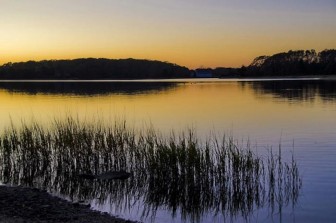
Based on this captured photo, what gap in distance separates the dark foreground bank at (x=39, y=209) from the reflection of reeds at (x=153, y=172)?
155cm

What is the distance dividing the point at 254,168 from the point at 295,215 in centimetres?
291

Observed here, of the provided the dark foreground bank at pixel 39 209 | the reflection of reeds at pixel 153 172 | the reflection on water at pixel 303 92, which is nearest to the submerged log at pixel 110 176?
the reflection of reeds at pixel 153 172

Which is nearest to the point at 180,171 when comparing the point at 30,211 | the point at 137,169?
the point at 137,169

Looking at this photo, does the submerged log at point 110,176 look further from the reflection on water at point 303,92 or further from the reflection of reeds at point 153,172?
the reflection on water at point 303,92

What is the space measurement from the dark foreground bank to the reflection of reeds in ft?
5.07

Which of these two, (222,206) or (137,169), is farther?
(137,169)

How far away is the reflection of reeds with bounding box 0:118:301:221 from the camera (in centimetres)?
1398

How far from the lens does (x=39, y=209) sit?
12141 millimetres

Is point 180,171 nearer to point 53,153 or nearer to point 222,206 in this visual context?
point 222,206

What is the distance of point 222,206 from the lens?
44.2 feet

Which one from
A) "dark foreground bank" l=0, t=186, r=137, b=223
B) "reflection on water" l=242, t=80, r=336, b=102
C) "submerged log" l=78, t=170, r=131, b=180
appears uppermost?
"dark foreground bank" l=0, t=186, r=137, b=223

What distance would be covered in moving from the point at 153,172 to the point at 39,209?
15.3 ft

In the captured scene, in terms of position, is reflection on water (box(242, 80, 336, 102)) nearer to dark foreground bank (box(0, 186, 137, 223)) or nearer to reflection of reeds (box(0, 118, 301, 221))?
reflection of reeds (box(0, 118, 301, 221))

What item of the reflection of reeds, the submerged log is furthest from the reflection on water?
the submerged log
